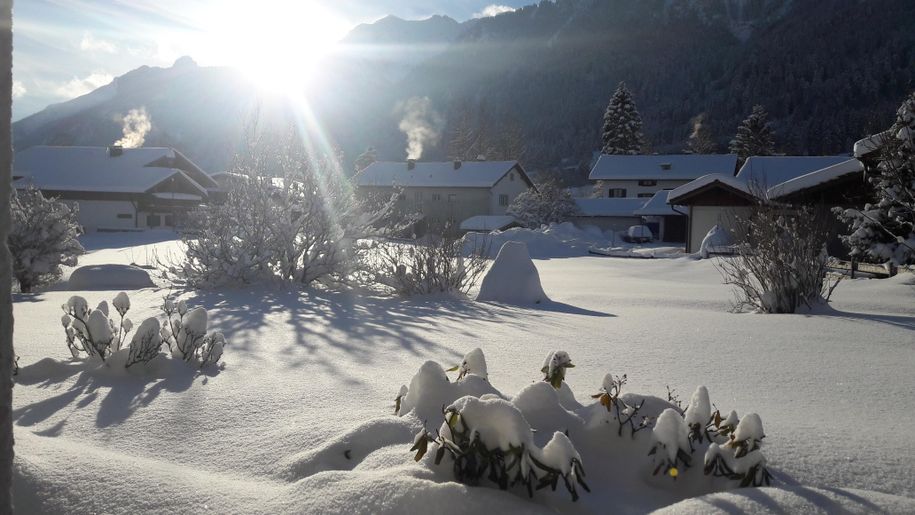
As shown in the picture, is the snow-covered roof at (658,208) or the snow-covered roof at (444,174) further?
the snow-covered roof at (444,174)

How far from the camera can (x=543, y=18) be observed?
198 metres

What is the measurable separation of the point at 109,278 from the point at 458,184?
→ 40.5 m

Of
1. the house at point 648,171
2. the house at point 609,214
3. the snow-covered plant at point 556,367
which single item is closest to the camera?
the snow-covered plant at point 556,367

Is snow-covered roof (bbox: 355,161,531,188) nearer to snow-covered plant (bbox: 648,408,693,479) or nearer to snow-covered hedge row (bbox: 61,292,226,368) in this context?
snow-covered hedge row (bbox: 61,292,226,368)

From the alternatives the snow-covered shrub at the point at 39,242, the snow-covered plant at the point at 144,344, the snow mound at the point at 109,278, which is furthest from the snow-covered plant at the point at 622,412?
the snow-covered shrub at the point at 39,242

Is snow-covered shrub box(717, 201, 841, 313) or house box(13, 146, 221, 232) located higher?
house box(13, 146, 221, 232)

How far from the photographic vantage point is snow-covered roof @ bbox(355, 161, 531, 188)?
172ft

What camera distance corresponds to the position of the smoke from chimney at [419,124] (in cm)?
11644

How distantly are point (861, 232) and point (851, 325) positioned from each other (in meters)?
10.2

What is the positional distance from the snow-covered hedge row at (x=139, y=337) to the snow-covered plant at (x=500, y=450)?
8.86 feet

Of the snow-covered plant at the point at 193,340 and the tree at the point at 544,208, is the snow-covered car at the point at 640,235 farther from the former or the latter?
the snow-covered plant at the point at 193,340

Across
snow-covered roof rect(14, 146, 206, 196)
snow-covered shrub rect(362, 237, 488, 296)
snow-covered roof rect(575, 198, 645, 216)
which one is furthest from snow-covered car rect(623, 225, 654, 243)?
snow-covered shrub rect(362, 237, 488, 296)

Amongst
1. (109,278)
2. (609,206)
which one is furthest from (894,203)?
(609,206)

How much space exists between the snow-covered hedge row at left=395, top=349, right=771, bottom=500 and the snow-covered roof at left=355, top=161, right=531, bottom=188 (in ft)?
161
